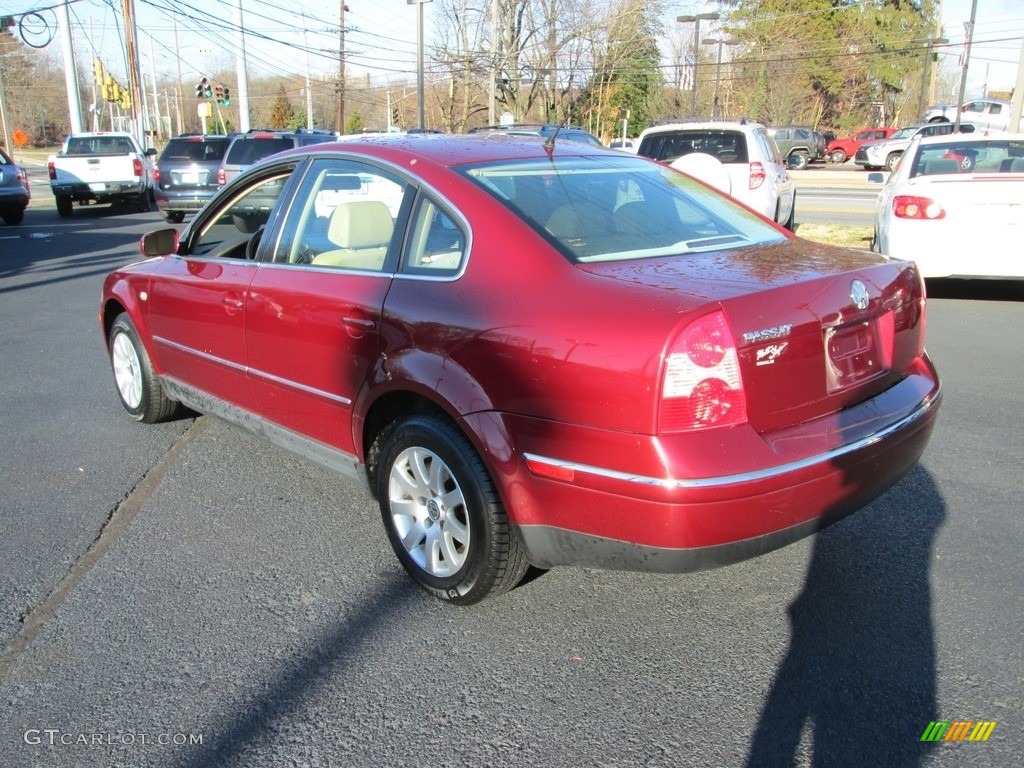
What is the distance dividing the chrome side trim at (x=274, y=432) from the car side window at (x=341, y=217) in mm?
761

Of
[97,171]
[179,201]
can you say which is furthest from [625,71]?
[179,201]

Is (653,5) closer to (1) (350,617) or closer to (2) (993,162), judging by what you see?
(2) (993,162)

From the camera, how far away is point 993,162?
31.5 feet

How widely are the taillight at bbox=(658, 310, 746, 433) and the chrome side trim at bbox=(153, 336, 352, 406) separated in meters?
1.46

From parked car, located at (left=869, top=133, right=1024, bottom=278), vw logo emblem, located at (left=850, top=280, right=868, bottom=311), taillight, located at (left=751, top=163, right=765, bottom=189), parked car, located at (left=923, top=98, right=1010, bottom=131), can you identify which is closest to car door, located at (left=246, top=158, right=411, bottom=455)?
vw logo emblem, located at (left=850, top=280, right=868, bottom=311)

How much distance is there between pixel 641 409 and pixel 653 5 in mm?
45862

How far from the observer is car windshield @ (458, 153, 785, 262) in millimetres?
3271

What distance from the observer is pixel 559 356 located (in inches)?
108

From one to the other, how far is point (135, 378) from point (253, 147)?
1316cm

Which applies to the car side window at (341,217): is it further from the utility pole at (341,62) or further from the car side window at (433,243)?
the utility pole at (341,62)

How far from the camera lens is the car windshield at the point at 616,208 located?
327 centimetres

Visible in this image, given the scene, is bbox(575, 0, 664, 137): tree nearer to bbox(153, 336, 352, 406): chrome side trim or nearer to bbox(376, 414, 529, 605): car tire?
bbox(153, 336, 352, 406): chrome side trim

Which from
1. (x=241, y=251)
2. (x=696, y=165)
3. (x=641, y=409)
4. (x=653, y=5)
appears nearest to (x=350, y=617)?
(x=641, y=409)

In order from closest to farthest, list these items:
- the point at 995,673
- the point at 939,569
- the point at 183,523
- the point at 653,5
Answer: the point at 995,673, the point at 939,569, the point at 183,523, the point at 653,5
